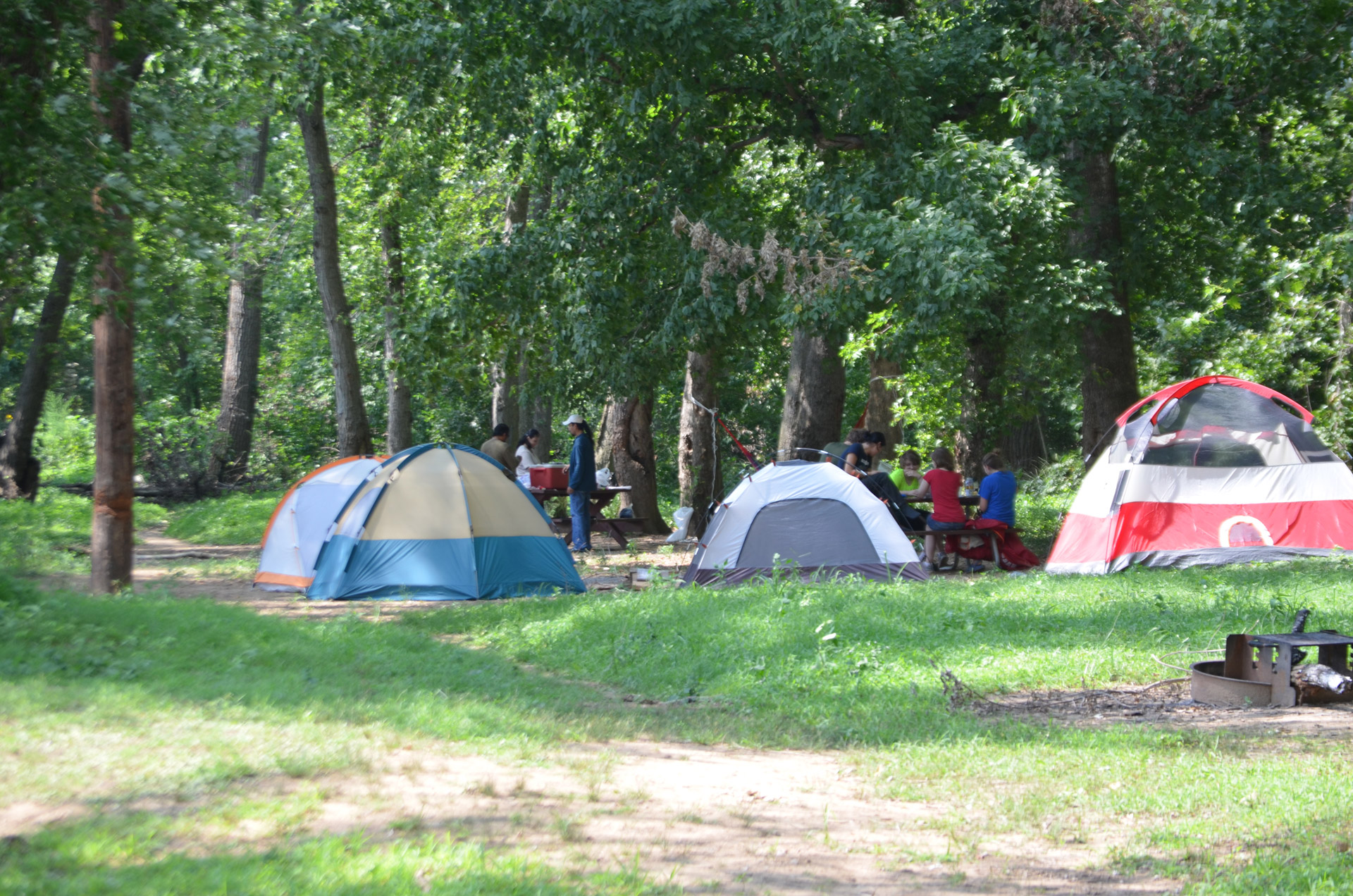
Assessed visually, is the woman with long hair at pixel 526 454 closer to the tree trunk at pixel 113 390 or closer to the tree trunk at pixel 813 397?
the tree trunk at pixel 813 397

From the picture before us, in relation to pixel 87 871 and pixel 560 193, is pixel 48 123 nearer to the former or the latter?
pixel 87 871

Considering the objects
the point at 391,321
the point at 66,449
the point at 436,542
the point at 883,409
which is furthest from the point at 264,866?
the point at 66,449

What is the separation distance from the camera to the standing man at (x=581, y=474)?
15094 millimetres

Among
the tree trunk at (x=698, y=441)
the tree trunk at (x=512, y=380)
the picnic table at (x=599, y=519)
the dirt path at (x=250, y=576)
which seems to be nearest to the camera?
the dirt path at (x=250, y=576)

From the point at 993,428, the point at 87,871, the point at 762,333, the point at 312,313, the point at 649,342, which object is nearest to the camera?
the point at 87,871

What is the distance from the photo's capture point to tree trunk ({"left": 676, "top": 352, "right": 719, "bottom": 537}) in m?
17.7

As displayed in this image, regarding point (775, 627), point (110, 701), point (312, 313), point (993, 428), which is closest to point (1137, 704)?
point (775, 627)

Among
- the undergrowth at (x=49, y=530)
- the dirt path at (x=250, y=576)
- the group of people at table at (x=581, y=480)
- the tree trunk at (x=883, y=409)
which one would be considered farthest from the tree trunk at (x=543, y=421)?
the undergrowth at (x=49, y=530)

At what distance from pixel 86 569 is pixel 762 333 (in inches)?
445

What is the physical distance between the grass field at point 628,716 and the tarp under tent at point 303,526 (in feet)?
7.65

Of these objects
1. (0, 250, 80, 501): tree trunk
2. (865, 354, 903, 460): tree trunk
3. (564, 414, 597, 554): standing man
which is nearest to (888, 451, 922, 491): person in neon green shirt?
(564, 414, 597, 554): standing man

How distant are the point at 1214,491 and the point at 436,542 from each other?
8.14 m

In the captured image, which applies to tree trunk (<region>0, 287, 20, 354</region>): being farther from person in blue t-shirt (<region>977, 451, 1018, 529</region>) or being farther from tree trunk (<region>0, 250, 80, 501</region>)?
person in blue t-shirt (<region>977, 451, 1018, 529</region>)

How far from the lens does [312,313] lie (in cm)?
3150
